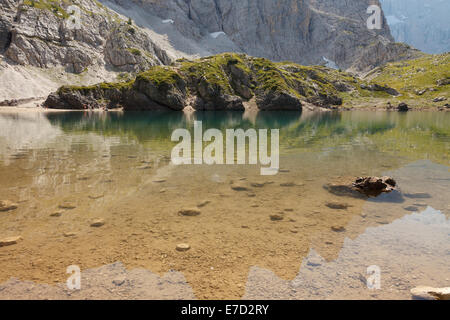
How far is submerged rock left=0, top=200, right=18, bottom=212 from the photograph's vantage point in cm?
1298

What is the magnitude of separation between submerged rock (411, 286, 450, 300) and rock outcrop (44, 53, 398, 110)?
130 m

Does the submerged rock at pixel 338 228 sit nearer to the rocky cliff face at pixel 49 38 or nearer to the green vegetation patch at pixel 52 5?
the rocky cliff face at pixel 49 38

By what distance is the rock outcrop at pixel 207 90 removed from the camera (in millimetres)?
129250

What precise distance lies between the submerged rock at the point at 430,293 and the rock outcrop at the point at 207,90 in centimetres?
13009

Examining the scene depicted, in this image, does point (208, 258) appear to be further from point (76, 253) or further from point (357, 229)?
point (357, 229)

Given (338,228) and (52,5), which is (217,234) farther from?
(52,5)

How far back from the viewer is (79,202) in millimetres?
14094

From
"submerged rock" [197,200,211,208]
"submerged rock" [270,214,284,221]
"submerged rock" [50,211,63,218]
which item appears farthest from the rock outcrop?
"submerged rock" [270,214,284,221]

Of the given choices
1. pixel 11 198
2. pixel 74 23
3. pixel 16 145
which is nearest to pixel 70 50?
pixel 74 23

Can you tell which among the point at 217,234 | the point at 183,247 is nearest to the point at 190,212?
the point at 217,234

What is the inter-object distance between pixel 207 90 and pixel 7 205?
438ft

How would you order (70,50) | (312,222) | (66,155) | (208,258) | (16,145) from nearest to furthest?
1. (208,258)
2. (312,222)
3. (66,155)
4. (16,145)
5. (70,50)

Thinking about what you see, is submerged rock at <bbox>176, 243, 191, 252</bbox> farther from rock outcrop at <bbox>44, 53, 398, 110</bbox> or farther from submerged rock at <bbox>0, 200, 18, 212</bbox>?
rock outcrop at <bbox>44, 53, 398, 110</bbox>

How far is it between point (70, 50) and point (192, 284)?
701 ft
